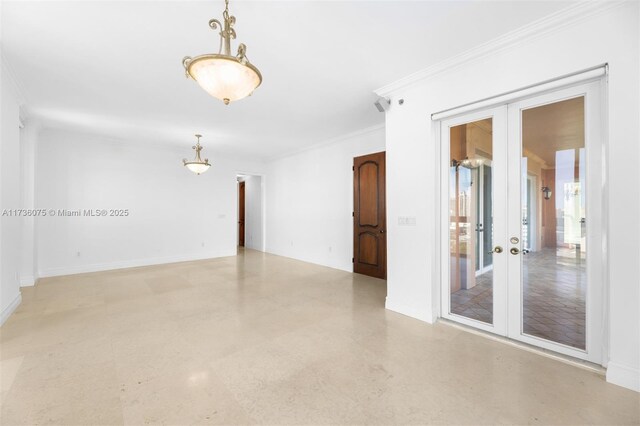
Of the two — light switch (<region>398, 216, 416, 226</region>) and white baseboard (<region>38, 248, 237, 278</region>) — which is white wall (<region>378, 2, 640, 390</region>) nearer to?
light switch (<region>398, 216, 416, 226</region>)

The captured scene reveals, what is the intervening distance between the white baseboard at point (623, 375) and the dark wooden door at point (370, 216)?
10.5 feet

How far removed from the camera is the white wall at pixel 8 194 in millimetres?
3049

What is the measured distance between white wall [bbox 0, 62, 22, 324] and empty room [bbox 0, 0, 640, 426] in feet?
0.15

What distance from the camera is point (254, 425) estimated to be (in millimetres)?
1635

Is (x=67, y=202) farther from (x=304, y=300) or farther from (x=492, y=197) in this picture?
(x=492, y=197)

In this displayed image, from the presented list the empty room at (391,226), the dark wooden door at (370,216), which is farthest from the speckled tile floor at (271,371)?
the dark wooden door at (370,216)

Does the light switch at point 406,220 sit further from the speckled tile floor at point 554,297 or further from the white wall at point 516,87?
the speckled tile floor at point 554,297

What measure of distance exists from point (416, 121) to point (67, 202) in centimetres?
679

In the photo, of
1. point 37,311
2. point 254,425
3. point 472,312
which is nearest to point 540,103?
point 472,312

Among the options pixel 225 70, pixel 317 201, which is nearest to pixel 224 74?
pixel 225 70

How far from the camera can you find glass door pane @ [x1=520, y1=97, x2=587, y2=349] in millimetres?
2352

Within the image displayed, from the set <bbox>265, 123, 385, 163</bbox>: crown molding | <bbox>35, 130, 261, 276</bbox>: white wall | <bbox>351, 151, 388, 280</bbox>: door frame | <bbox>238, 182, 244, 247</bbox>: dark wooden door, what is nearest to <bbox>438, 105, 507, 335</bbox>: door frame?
<bbox>351, 151, 388, 280</bbox>: door frame

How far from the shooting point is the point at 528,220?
2.66 metres

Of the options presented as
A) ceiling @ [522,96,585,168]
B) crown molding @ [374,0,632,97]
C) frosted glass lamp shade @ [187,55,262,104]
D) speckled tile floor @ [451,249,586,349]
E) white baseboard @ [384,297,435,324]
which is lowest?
white baseboard @ [384,297,435,324]
